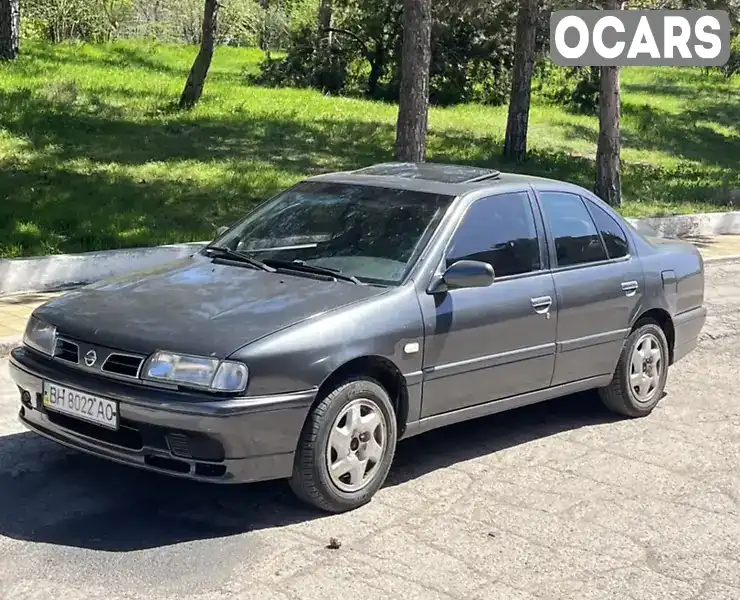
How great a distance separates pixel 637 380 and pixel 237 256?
2.82m

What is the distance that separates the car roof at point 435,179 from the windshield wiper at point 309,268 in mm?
815

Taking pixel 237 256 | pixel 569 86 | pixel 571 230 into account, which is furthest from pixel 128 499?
pixel 569 86

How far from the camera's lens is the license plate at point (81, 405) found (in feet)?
16.0

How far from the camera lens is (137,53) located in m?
24.0

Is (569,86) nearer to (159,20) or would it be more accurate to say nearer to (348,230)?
(159,20)

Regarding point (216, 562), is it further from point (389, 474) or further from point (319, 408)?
point (389, 474)

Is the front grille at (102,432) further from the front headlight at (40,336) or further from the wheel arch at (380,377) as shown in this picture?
the wheel arch at (380,377)

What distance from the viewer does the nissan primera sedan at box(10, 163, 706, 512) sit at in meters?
4.80

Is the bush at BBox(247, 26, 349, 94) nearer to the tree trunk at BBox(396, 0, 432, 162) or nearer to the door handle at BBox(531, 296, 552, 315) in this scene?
the tree trunk at BBox(396, 0, 432, 162)

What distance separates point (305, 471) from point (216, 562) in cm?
64

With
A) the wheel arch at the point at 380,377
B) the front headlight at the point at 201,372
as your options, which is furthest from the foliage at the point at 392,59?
the front headlight at the point at 201,372

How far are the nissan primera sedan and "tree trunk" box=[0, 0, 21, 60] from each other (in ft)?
47.4

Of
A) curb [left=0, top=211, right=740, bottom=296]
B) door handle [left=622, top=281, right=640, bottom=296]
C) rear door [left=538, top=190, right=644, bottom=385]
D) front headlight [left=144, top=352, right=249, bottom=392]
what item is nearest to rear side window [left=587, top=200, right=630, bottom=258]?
rear door [left=538, top=190, right=644, bottom=385]

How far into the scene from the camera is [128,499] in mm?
5250
